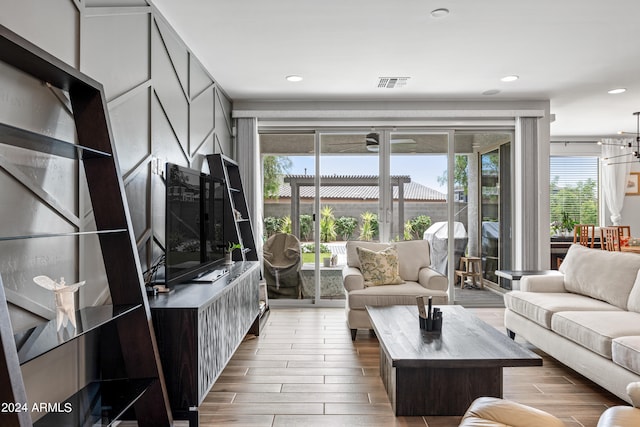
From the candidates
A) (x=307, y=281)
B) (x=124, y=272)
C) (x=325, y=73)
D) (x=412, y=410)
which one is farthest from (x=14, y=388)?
(x=307, y=281)

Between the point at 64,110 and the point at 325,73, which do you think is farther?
the point at 325,73

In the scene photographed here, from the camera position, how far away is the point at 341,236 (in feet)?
17.8

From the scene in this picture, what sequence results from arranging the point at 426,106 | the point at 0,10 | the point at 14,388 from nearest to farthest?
the point at 14,388 < the point at 0,10 < the point at 426,106

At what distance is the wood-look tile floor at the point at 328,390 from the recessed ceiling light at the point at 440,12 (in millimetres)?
2577

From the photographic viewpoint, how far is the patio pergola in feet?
17.6

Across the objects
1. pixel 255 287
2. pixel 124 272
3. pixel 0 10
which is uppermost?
pixel 0 10

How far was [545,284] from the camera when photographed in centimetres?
377

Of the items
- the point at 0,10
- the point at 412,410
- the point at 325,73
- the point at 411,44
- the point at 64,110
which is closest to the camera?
the point at 0,10

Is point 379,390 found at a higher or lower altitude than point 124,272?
lower

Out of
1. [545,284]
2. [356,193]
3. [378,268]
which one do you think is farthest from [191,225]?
[545,284]

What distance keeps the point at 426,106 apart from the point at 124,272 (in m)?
4.26

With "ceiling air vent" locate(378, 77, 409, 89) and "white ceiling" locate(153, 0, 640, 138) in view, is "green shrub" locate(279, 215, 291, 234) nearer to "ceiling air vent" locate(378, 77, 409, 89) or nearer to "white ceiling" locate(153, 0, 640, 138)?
"white ceiling" locate(153, 0, 640, 138)

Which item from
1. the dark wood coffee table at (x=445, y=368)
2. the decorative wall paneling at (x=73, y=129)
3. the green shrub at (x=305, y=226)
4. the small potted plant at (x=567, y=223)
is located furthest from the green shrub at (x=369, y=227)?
the small potted plant at (x=567, y=223)

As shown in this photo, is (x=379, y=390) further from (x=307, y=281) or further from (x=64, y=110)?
(x=307, y=281)
